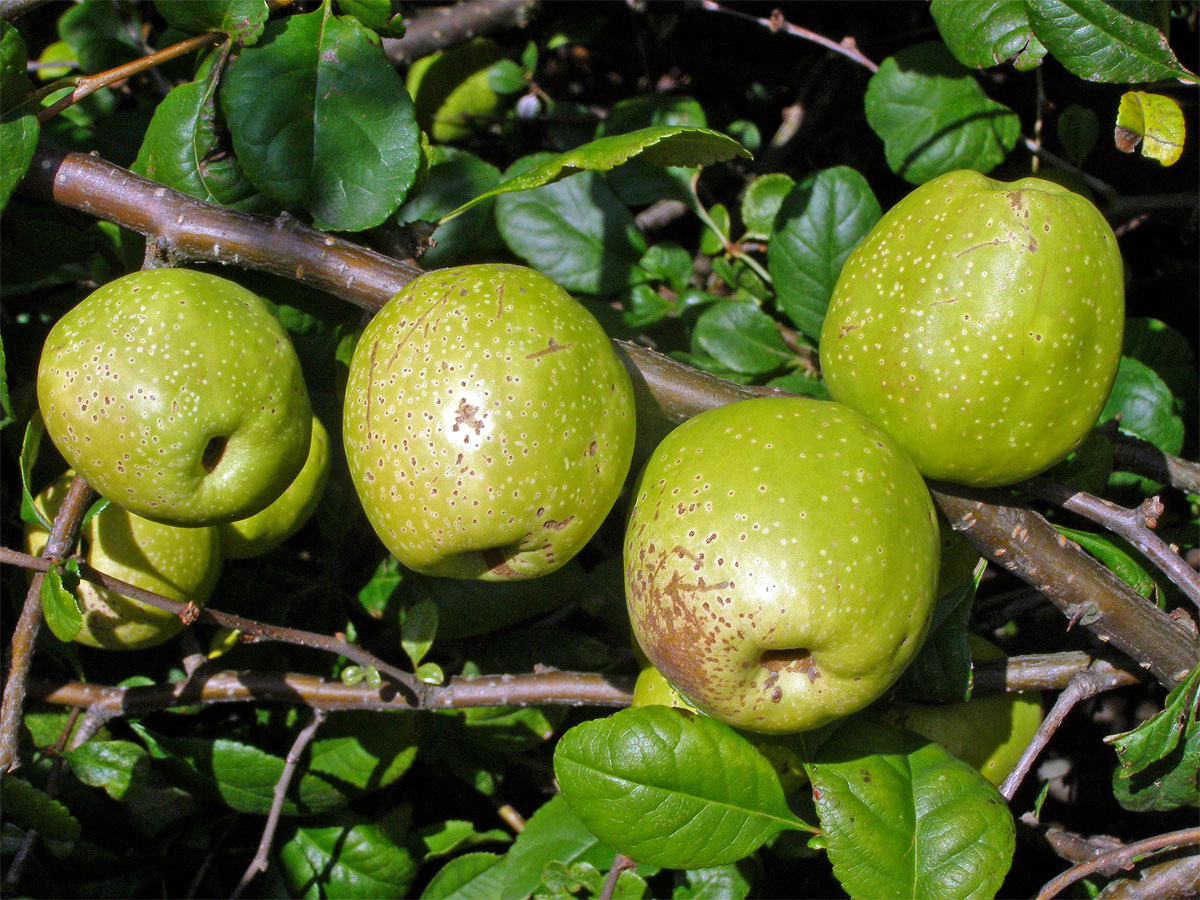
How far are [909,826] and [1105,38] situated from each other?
1464 mm

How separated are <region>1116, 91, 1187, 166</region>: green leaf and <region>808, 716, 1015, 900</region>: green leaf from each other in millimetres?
1136

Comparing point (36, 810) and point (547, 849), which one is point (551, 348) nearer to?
point (547, 849)

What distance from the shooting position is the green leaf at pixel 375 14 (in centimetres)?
175

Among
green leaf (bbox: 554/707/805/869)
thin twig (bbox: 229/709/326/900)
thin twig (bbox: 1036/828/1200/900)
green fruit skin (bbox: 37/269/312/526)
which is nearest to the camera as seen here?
green fruit skin (bbox: 37/269/312/526)

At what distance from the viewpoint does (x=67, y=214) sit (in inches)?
76.6

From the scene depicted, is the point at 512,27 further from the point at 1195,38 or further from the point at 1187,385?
the point at 1187,385

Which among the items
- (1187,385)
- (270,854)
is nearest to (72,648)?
(270,854)

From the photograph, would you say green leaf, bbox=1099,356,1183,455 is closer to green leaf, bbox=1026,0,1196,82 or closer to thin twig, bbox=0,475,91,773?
green leaf, bbox=1026,0,1196,82

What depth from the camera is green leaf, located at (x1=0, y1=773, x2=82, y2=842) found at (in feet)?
5.80

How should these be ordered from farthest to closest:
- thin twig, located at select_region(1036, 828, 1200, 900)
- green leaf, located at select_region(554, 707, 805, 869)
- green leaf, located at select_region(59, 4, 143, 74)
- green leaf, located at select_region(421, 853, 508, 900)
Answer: green leaf, located at select_region(59, 4, 143, 74) → green leaf, located at select_region(421, 853, 508, 900) → thin twig, located at select_region(1036, 828, 1200, 900) → green leaf, located at select_region(554, 707, 805, 869)

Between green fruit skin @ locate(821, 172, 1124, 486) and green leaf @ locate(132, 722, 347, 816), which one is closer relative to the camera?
green fruit skin @ locate(821, 172, 1124, 486)

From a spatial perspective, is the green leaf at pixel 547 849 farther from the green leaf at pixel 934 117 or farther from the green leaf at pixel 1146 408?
the green leaf at pixel 934 117

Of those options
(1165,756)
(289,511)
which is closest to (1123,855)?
(1165,756)

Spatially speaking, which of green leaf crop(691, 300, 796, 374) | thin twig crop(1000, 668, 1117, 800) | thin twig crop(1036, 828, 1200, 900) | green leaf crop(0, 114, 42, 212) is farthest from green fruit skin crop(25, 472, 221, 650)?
thin twig crop(1036, 828, 1200, 900)
